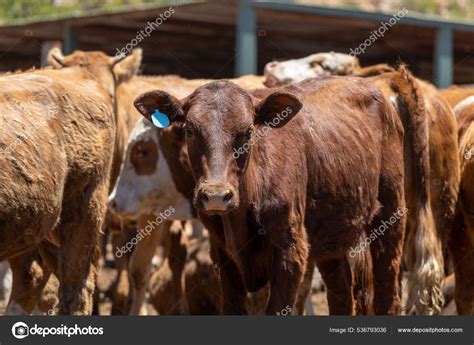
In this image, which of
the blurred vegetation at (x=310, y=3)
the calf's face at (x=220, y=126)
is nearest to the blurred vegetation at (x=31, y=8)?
the blurred vegetation at (x=310, y=3)

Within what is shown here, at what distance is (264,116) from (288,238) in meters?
0.84

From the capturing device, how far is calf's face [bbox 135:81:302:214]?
6.98 m

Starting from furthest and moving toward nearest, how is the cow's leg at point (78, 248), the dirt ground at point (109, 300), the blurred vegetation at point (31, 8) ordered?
1. the blurred vegetation at point (31, 8)
2. the dirt ground at point (109, 300)
3. the cow's leg at point (78, 248)

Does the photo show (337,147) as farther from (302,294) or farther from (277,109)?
(302,294)

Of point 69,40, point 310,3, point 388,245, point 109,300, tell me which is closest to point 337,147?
point 388,245

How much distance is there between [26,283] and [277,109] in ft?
9.52

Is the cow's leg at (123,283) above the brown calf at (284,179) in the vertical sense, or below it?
below

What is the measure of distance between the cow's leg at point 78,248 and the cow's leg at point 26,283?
1.30 m

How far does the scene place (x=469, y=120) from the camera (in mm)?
11227

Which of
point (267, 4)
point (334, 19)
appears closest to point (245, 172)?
point (267, 4)

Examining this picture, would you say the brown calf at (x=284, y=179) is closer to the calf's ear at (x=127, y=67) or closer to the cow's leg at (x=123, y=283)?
the calf's ear at (x=127, y=67)

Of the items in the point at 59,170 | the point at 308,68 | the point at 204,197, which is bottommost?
the point at 204,197

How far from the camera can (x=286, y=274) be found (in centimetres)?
744

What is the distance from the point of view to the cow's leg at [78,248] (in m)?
7.98
